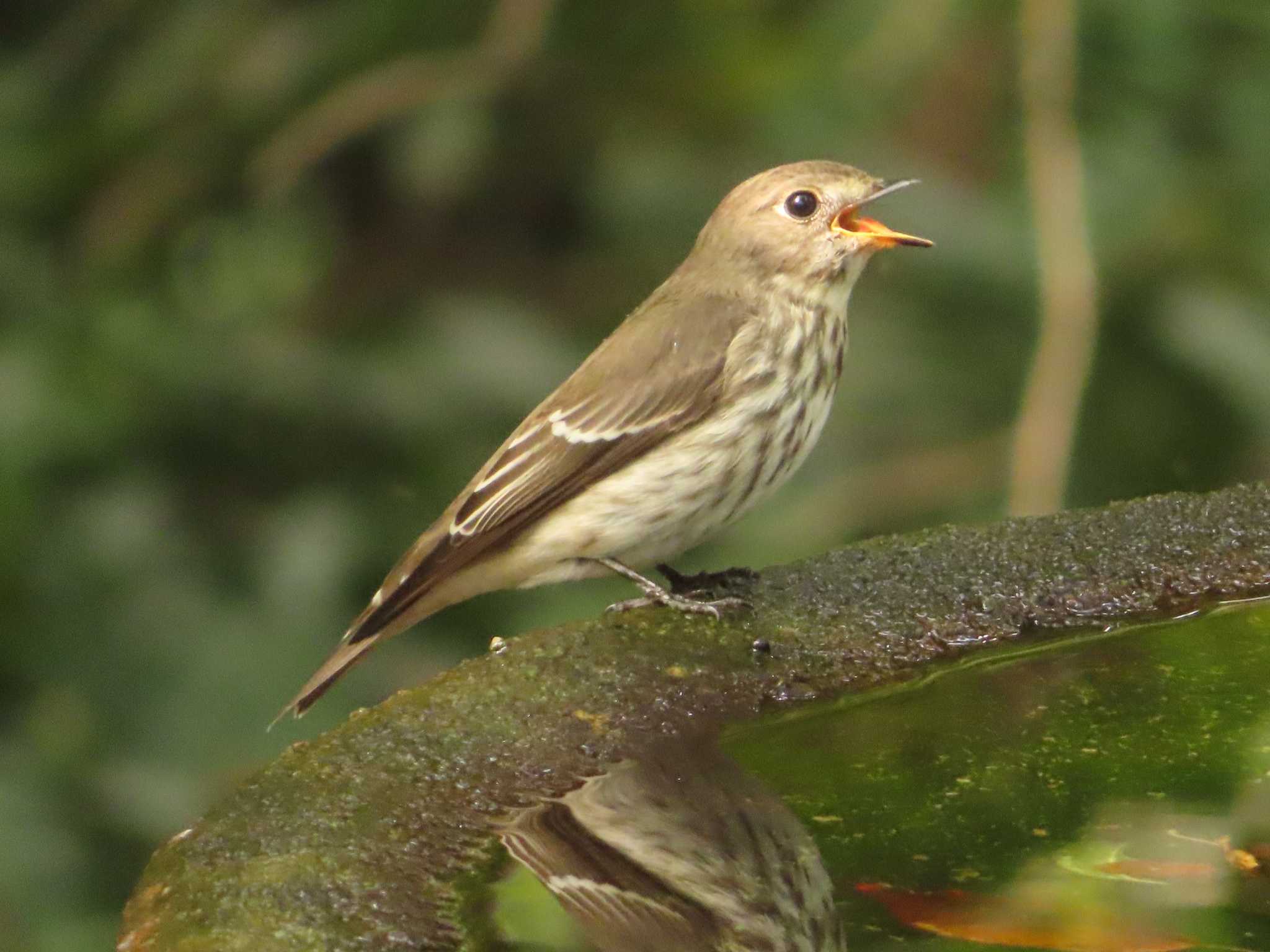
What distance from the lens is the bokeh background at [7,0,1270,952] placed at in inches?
161

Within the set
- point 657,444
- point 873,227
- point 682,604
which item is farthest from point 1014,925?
point 873,227

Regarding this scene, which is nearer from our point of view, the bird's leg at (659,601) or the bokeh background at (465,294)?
the bird's leg at (659,601)

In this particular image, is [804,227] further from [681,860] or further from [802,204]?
[681,860]

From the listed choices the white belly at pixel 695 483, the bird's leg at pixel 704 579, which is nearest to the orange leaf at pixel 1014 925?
the bird's leg at pixel 704 579

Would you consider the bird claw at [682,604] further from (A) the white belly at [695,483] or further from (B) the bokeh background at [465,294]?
(B) the bokeh background at [465,294]

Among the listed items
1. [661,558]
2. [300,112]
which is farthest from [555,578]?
[300,112]

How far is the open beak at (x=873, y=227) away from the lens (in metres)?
3.27

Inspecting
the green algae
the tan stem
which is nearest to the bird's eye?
the tan stem

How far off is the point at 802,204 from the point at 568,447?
64cm

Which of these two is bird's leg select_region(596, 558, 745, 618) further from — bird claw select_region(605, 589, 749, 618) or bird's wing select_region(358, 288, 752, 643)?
bird's wing select_region(358, 288, 752, 643)

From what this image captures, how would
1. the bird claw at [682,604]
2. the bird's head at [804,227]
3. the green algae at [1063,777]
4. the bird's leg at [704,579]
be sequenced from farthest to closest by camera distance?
1. the bird's head at [804,227]
2. the bird's leg at [704,579]
3. the bird claw at [682,604]
4. the green algae at [1063,777]

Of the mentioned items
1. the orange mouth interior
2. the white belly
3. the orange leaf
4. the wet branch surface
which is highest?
the orange mouth interior

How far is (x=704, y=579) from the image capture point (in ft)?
10.4

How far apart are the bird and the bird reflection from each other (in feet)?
2.55
